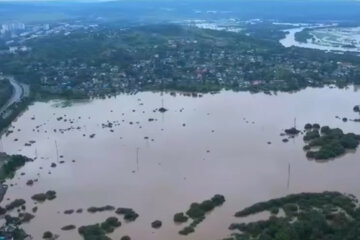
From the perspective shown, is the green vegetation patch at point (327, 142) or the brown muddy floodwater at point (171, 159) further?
the green vegetation patch at point (327, 142)

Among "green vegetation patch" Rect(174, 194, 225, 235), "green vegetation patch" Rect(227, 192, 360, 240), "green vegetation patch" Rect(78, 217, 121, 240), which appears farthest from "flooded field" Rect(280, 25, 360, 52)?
"green vegetation patch" Rect(78, 217, 121, 240)

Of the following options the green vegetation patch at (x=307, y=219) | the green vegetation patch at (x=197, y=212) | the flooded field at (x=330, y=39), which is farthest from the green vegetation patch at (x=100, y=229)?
the flooded field at (x=330, y=39)

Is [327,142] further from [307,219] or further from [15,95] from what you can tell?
[15,95]

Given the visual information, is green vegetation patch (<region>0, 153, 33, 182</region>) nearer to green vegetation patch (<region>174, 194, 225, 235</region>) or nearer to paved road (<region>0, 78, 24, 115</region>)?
green vegetation patch (<region>174, 194, 225, 235</region>)

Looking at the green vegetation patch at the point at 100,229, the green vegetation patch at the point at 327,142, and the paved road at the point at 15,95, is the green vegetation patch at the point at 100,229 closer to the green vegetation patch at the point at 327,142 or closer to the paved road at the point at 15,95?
the green vegetation patch at the point at 327,142

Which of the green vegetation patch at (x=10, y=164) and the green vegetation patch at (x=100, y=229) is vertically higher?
the green vegetation patch at (x=10, y=164)

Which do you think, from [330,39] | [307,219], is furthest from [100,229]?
[330,39]

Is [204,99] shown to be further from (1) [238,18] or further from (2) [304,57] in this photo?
(1) [238,18]
